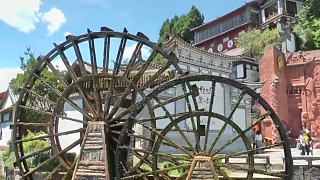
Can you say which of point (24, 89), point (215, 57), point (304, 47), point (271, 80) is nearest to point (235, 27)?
point (304, 47)

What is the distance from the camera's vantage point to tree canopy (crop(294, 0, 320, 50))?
99.7 feet

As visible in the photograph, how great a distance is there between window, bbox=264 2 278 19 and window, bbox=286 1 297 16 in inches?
43.6

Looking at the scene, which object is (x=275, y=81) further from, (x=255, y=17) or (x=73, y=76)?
(x=73, y=76)

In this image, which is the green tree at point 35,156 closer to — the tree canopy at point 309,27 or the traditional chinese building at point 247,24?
the traditional chinese building at point 247,24

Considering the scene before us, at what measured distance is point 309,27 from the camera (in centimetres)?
3084

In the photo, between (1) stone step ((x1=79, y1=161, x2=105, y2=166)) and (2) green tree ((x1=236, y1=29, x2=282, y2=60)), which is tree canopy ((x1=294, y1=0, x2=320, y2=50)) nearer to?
(2) green tree ((x1=236, y1=29, x2=282, y2=60))

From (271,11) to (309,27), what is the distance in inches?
241


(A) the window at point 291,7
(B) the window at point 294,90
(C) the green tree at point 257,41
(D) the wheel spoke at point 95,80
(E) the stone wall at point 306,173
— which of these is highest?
(A) the window at point 291,7

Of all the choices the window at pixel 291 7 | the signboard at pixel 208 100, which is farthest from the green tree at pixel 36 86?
the window at pixel 291 7

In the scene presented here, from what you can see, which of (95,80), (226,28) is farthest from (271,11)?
(95,80)

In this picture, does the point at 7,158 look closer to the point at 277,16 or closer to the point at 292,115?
the point at 292,115

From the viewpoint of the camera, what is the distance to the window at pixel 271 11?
117ft

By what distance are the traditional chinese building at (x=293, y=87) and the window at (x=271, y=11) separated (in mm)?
8458

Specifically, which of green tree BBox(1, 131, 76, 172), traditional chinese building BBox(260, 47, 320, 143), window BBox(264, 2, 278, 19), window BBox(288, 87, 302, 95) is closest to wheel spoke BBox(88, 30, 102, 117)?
green tree BBox(1, 131, 76, 172)
